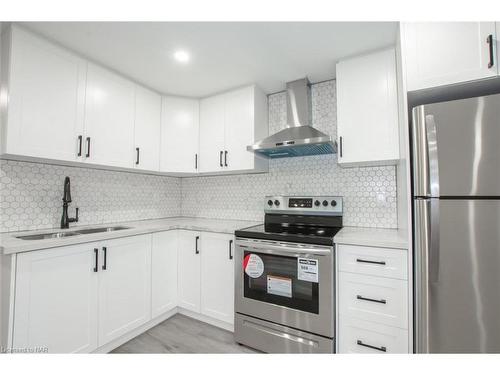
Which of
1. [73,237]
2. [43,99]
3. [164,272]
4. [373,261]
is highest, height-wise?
[43,99]

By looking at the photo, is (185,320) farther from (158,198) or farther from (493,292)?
(493,292)

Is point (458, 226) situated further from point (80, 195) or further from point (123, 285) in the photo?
point (80, 195)

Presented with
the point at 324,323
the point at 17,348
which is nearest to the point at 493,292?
the point at 324,323

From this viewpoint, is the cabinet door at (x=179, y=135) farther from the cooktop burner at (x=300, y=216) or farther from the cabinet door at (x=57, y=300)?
the cabinet door at (x=57, y=300)

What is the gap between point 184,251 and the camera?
2.35m

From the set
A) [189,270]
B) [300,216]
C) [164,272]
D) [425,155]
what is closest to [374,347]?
[300,216]

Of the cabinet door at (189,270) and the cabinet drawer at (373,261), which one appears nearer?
the cabinet drawer at (373,261)

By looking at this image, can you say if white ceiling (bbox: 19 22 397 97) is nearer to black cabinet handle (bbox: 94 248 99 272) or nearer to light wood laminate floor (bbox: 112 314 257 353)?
black cabinet handle (bbox: 94 248 99 272)

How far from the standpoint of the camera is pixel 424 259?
127cm

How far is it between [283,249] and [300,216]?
622 millimetres

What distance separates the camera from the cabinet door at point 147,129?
238 cm

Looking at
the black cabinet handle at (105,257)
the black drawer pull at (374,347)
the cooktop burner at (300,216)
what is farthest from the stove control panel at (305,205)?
the black cabinet handle at (105,257)

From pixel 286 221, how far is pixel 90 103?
6.70 ft

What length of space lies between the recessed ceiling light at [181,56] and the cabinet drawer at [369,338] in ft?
7.54
